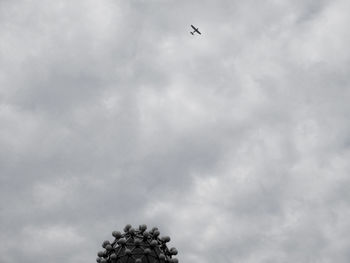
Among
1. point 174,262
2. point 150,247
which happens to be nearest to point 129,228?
point 150,247

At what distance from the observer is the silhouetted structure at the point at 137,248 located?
3584cm

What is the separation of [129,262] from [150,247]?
220 cm

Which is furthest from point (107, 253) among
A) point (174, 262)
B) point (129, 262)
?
point (174, 262)

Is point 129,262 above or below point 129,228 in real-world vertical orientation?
below

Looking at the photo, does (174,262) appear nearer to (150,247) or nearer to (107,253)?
(150,247)

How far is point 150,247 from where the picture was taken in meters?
36.7

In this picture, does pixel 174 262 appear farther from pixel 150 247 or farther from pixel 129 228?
pixel 129 228

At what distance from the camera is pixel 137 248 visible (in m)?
36.7

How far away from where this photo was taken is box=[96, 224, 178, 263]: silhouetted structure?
35.8 metres

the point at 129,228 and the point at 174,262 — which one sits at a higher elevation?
the point at 129,228

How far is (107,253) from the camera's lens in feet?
120

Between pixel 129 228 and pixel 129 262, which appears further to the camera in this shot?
pixel 129 228

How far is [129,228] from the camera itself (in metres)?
38.1

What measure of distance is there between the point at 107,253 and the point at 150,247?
359 cm
